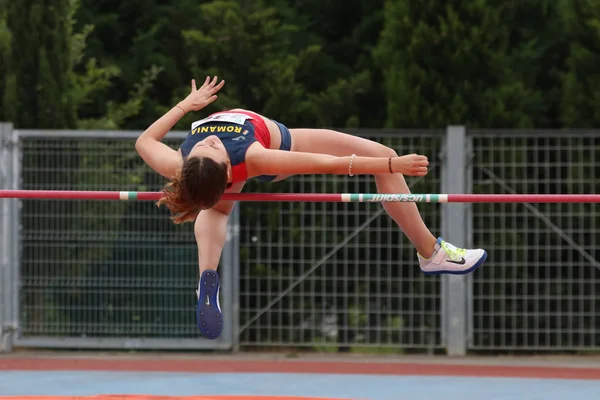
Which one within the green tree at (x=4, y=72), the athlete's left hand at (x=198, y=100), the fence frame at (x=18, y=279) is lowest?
the fence frame at (x=18, y=279)

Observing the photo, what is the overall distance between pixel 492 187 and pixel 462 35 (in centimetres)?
120

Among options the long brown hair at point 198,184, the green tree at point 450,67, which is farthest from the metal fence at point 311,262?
the long brown hair at point 198,184

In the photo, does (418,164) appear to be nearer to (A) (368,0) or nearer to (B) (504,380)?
(B) (504,380)

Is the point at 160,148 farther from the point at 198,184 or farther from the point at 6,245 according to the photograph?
the point at 6,245

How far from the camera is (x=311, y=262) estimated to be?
27.5 feet

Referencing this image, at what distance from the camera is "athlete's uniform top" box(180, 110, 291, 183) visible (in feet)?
16.5

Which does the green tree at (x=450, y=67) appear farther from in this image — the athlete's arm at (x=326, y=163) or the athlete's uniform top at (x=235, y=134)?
the athlete's arm at (x=326, y=163)

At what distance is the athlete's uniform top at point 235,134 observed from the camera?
5.02 metres

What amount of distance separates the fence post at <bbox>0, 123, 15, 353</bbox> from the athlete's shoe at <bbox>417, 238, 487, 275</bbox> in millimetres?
3978

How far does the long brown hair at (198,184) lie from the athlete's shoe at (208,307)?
0.35 m

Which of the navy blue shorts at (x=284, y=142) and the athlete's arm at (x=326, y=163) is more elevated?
the navy blue shorts at (x=284, y=142)

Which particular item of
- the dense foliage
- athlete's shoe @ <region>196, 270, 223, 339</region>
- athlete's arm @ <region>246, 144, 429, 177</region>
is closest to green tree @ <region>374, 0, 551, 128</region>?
the dense foliage

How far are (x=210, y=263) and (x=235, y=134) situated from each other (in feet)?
2.09

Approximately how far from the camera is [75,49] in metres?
9.48
